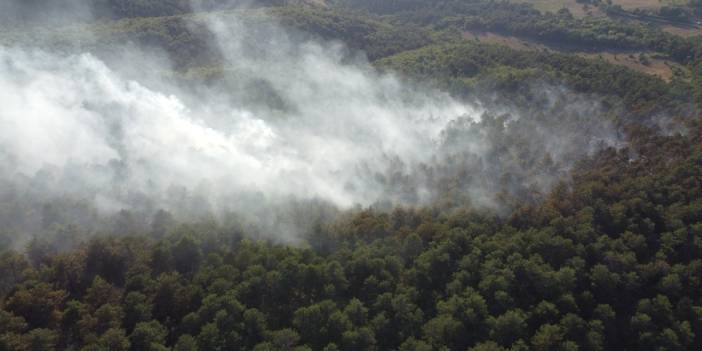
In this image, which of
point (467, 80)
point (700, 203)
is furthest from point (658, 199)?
point (467, 80)

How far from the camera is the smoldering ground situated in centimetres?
10306

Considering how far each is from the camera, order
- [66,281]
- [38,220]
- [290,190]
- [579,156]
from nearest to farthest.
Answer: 1. [66,281]
2. [38,220]
3. [290,190]
4. [579,156]

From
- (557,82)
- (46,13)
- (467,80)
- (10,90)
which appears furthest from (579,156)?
(46,13)

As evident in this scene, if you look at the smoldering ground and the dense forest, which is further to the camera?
the smoldering ground

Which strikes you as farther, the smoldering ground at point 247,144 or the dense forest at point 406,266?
the smoldering ground at point 247,144

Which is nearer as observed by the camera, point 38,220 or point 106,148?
point 38,220

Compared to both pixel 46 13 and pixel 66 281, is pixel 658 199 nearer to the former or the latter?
pixel 66 281

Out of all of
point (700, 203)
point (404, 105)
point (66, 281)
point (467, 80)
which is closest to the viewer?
point (66, 281)

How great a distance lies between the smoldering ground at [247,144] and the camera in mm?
103062

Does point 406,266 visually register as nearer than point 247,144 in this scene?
Yes

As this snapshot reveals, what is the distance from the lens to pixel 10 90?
13062 centimetres

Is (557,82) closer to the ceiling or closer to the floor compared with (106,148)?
closer to the ceiling

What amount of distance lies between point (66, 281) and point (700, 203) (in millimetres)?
120703

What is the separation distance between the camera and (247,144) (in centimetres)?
13462
